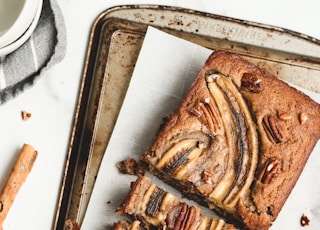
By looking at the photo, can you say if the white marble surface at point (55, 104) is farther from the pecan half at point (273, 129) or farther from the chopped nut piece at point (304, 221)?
the chopped nut piece at point (304, 221)

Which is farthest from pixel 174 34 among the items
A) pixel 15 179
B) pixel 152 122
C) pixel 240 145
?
pixel 15 179

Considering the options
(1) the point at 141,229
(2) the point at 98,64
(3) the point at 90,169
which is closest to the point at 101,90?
(2) the point at 98,64

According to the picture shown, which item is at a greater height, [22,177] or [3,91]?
[3,91]

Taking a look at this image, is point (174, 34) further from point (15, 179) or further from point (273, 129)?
point (15, 179)

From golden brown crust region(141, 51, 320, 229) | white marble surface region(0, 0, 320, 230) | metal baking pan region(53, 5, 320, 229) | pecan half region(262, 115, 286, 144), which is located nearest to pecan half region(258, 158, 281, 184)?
golden brown crust region(141, 51, 320, 229)

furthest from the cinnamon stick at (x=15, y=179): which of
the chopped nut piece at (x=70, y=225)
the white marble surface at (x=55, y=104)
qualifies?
the chopped nut piece at (x=70, y=225)

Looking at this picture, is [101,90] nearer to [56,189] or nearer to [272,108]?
[56,189]

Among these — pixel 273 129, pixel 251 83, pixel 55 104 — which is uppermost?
pixel 251 83
